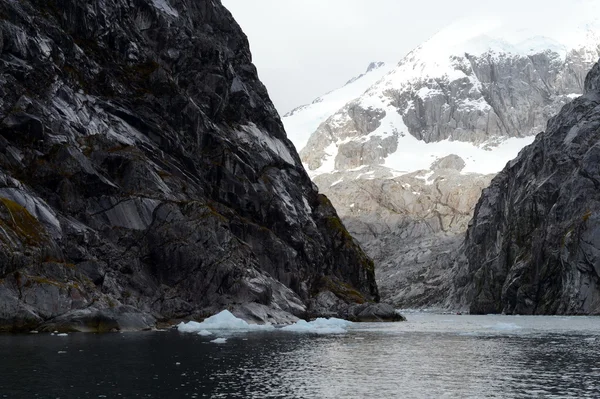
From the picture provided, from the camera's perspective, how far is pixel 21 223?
84250 millimetres

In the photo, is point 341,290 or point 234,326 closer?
point 234,326

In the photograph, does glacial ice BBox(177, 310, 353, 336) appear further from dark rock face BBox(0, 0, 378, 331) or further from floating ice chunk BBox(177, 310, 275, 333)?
dark rock face BBox(0, 0, 378, 331)

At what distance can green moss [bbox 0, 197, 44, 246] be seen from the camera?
270ft

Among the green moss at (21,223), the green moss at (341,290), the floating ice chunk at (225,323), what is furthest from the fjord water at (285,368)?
the green moss at (341,290)

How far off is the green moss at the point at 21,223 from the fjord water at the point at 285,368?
16.8 metres

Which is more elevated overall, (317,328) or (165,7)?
(165,7)

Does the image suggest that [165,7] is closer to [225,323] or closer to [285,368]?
[225,323]

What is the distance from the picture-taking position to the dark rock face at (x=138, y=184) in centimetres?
8562

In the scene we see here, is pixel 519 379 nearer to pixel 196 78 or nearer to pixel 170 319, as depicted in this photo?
pixel 170 319

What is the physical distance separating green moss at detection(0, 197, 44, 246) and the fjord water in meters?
16.8

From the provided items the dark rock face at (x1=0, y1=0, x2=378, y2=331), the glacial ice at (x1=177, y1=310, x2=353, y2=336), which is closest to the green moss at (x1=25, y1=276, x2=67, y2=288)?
the dark rock face at (x1=0, y1=0, x2=378, y2=331)

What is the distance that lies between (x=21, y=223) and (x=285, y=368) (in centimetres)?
4714

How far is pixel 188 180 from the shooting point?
124562mm

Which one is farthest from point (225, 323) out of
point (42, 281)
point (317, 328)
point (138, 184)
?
point (138, 184)
